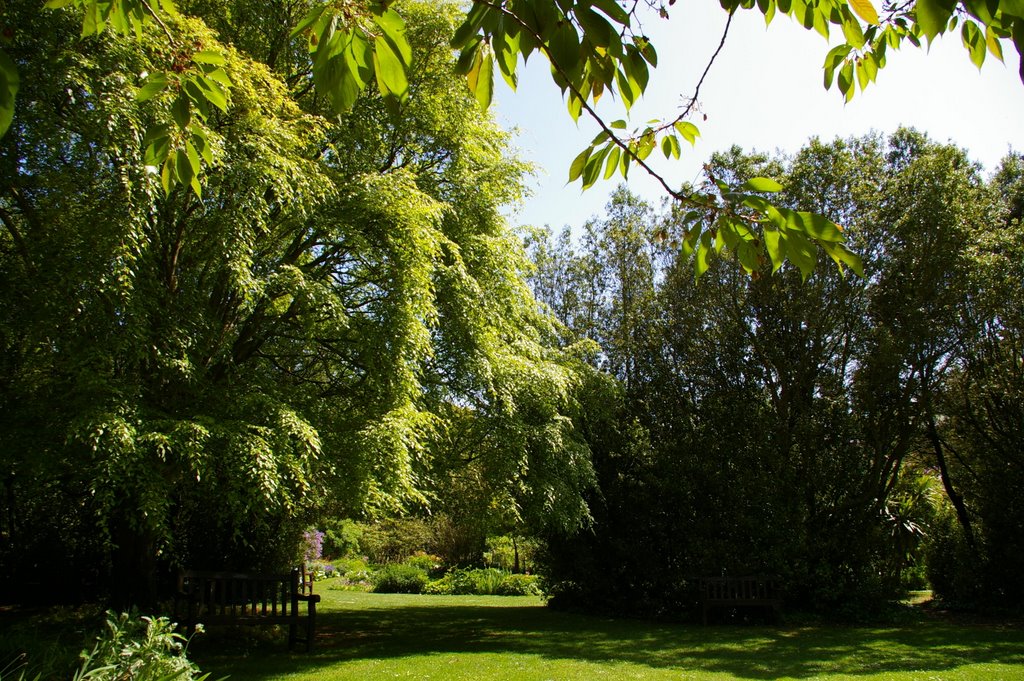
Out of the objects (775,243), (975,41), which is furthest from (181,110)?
(975,41)

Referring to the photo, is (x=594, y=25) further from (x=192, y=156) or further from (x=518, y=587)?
(x=518, y=587)

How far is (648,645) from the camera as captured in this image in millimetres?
10562

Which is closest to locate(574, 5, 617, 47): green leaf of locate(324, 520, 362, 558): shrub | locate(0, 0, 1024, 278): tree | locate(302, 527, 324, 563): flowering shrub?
locate(0, 0, 1024, 278): tree

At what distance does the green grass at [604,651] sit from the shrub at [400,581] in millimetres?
7054

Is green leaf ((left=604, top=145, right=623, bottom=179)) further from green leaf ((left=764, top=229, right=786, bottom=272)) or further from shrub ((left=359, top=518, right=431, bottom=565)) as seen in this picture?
shrub ((left=359, top=518, right=431, bottom=565))

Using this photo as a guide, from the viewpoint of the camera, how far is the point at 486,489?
1190 cm

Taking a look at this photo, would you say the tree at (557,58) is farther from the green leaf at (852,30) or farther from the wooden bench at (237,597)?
the wooden bench at (237,597)

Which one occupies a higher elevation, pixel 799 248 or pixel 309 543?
pixel 799 248

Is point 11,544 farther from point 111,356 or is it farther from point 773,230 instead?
point 773,230

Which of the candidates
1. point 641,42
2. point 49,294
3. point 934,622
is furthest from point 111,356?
point 934,622

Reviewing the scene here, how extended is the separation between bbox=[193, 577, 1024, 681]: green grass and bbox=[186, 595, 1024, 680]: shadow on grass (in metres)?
0.02

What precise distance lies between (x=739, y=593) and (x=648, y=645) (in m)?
3.76

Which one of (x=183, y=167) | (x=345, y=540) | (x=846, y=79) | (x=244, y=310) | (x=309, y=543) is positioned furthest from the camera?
(x=345, y=540)

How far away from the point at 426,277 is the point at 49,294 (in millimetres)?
4410
